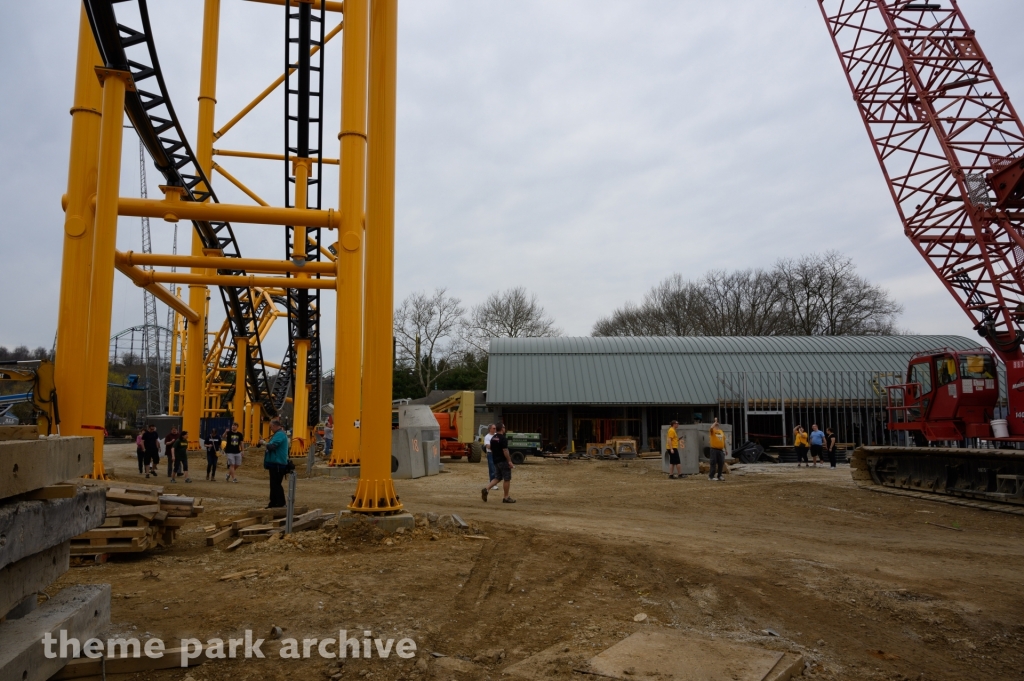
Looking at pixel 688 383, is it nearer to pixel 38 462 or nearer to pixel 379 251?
pixel 379 251

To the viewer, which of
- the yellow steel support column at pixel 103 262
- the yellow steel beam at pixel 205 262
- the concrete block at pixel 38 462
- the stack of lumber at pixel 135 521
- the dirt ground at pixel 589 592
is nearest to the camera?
the concrete block at pixel 38 462

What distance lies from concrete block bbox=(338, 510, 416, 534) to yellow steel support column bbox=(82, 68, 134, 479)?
5937 millimetres

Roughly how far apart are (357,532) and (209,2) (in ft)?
54.6

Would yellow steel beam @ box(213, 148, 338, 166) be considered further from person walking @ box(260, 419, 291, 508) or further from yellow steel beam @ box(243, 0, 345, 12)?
person walking @ box(260, 419, 291, 508)

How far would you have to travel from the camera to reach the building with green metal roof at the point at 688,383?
32.6m

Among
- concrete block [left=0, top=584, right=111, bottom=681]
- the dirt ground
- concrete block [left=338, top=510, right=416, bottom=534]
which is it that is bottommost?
the dirt ground

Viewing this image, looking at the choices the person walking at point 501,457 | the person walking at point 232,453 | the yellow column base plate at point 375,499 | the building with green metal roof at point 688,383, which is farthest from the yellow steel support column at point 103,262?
the building with green metal roof at point 688,383

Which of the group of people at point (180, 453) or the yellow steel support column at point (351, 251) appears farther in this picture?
the group of people at point (180, 453)

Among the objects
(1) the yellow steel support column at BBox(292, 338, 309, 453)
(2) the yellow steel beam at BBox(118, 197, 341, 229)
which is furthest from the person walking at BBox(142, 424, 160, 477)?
(2) the yellow steel beam at BBox(118, 197, 341, 229)

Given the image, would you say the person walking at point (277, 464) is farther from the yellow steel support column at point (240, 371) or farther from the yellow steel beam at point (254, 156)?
the yellow steel support column at point (240, 371)

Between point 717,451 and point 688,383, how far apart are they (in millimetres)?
17504

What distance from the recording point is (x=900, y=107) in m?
21.4

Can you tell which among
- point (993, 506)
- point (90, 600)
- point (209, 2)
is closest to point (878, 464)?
point (993, 506)

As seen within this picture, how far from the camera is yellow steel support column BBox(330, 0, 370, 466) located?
1650cm
